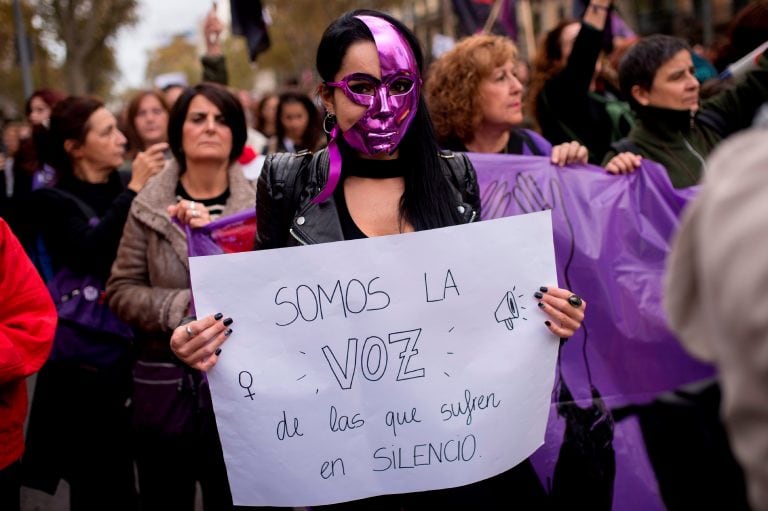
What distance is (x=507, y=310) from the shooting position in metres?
2.13

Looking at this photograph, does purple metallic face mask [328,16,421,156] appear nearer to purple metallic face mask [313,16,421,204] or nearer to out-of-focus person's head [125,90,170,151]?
purple metallic face mask [313,16,421,204]

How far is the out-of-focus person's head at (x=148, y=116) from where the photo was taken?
5.27 meters

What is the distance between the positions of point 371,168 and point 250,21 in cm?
424

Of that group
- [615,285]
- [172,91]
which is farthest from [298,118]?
[615,285]

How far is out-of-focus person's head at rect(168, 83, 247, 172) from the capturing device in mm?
3295

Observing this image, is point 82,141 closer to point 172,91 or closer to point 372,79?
point 372,79

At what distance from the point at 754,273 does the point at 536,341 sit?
133 centimetres

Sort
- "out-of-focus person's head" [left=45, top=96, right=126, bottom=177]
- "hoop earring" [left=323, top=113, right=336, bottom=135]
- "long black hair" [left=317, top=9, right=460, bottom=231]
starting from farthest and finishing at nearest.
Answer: "out-of-focus person's head" [left=45, top=96, right=126, bottom=177], "hoop earring" [left=323, top=113, right=336, bottom=135], "long black hair" [left=317, top=9, right=460, bottom=231]

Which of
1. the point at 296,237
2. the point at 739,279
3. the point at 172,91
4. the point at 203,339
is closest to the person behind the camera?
the point at 739,279

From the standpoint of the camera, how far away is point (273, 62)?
168 feet

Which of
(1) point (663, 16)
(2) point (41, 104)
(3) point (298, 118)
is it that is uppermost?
(2) point (41, 104)

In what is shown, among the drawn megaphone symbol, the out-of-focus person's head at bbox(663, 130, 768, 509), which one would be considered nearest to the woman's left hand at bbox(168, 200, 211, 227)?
the drawn megaphone symbol

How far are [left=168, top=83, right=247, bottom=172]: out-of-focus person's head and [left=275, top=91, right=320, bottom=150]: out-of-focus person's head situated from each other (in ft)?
9.67

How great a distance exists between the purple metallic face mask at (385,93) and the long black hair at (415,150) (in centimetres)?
5
